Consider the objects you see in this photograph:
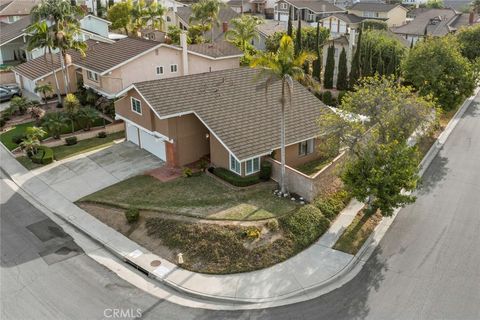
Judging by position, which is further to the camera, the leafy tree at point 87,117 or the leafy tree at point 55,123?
the leafy tree at point 87,117

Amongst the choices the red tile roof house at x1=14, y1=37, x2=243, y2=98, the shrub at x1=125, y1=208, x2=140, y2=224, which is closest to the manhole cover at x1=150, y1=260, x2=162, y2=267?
the shrub at x1=125, y1=208, x2=140, y2=224

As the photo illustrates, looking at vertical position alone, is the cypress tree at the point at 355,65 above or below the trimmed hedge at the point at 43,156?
above

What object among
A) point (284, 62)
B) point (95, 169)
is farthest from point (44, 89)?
point (284, 62)

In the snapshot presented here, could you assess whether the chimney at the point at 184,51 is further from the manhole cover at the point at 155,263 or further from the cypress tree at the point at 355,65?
the manhole cover at the point at 155,263

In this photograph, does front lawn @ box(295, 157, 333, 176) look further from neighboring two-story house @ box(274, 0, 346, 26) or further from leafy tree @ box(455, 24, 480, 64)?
neighboring two-story house @ box(274, 0, 346, 26)

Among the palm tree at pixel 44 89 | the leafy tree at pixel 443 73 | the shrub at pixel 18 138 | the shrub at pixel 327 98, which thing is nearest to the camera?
the shrub at pixel 18 138

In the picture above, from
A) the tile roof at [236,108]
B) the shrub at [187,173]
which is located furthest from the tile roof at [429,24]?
the shrub at [187,173]
